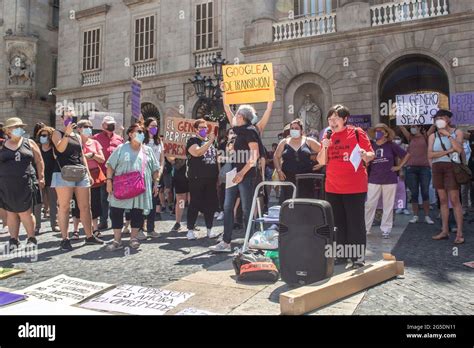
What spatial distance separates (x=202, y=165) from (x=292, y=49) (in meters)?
10.9

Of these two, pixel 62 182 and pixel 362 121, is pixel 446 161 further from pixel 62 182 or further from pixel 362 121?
pixel 362 121

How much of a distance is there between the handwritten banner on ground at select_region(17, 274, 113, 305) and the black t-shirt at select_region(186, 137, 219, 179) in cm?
264

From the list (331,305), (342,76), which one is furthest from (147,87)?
(331,305)

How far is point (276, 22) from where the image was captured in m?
16.4

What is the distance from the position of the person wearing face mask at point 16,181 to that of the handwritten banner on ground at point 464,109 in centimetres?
1101

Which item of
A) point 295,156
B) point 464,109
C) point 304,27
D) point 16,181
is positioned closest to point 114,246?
point 16,181

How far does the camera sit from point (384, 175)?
6.62 metres

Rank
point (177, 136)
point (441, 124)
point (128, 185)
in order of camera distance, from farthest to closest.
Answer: point (177, 136) → point (441, 124) → point (128, 185)

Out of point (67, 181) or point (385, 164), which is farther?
point (385, 164)

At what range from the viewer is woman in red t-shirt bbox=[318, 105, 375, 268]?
4.38m

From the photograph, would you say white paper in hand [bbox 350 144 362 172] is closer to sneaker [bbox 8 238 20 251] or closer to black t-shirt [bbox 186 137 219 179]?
black t-shirt [bbox 186 137 219 179]
